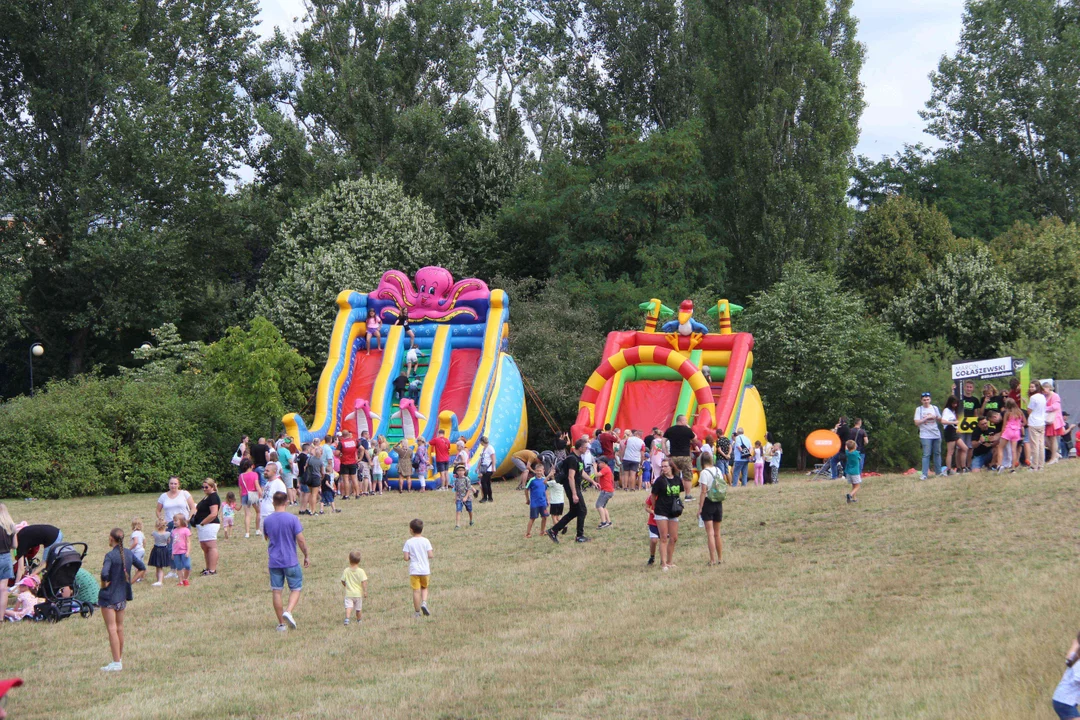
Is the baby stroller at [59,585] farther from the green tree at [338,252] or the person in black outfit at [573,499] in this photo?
the green tree at [338,252]

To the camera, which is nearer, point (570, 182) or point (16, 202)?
point (16, 202)

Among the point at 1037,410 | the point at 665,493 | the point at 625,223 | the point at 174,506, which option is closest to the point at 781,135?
the point at 625,223

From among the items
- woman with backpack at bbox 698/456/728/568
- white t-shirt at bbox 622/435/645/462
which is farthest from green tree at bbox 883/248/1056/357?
woman with backpack at bbox 698/456/728/568

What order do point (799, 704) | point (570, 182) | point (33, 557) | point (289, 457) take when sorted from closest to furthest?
point (799, 704), point (33, 557), point (289, 457), point (570, 182)

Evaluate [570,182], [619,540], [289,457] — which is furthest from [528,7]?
[619,540]

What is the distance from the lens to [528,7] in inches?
2244

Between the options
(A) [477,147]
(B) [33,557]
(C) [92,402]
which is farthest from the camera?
(A) [477,147]

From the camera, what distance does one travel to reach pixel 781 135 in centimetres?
4259

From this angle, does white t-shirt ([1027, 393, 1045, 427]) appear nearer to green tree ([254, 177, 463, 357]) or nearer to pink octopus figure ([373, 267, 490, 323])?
pink octopus figure ([373, 267, 490, 323])

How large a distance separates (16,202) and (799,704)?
37334mm

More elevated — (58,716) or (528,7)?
(528,7)

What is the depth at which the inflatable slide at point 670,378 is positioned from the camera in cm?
3129

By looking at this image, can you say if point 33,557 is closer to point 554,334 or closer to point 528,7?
point 554,334

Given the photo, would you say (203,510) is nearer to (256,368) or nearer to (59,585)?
(59,585)
